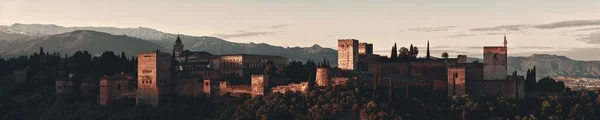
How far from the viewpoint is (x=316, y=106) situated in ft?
231

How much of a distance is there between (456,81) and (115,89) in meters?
33.6

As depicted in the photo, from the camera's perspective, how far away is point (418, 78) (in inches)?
3014

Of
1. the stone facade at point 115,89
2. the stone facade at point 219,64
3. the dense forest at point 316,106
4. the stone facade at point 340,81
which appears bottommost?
the dense forest at point 316,106

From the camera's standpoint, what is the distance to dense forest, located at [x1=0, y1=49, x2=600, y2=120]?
70.3 m

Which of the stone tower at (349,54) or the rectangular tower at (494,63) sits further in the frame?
the stone tower at (349,54)

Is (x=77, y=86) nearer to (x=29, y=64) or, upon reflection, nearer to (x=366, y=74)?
(x=29, y=64)

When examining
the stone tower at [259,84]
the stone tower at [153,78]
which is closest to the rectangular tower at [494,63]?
the stone tower at [259,84]

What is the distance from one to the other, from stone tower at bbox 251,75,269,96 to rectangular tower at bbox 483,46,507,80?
20.5 metres

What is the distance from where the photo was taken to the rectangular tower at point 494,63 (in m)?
75.6

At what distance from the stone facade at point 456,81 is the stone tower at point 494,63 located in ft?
10.8

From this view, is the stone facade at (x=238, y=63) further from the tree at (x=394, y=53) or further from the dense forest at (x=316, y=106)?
the tree at (x=394, y=53)

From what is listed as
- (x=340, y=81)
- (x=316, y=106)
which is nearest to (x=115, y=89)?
(x=316, y=106)

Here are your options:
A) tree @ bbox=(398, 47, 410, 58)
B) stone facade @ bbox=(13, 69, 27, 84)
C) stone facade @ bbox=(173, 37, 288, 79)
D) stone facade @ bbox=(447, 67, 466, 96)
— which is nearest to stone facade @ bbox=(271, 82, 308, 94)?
stone facade @ bbox=(173, 37, 288, 79)

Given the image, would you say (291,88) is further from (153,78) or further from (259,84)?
(153,78)
